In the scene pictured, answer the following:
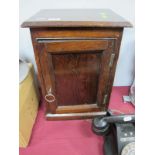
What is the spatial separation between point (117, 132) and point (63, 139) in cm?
33

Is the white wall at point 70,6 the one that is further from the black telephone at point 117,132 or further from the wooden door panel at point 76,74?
the black telephone at point 117,132

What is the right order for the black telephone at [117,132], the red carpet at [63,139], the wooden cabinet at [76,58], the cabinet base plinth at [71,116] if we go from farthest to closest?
the cabinet base plinth at [71,116] → the red carpet at [63,139] → the black telephone at [117,132] → the wooden cabinet at [76,58]

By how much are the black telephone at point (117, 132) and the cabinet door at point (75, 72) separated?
0.16 m

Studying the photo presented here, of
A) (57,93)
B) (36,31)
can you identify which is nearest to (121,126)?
(57,93)

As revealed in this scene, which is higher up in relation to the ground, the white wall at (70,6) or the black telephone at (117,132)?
the white wall at (70,6)

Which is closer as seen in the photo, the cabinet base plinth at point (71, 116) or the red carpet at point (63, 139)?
the red carpet at point (63, 139)

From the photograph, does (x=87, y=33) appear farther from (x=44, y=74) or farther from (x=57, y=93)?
(x=57, y=93)

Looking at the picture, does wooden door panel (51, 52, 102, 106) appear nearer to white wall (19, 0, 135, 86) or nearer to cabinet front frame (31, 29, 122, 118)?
cabinet front frame (31, 29, 122, 118)

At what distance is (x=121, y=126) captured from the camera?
827mm

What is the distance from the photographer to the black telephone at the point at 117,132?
2.53ft

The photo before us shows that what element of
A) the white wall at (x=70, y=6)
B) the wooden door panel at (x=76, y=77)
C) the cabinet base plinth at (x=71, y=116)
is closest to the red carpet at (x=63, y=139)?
the cabinet base plinth at (x=71, y=116)

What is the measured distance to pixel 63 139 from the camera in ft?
3.08

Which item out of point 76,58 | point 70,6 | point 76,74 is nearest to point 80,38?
point 76,58

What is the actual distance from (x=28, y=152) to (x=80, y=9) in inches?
35.3
